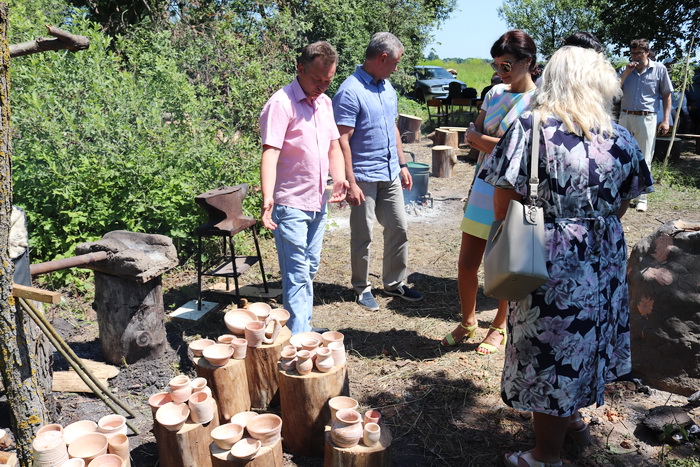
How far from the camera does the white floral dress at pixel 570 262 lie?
2119mm

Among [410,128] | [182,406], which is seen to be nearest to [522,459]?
[182,406]

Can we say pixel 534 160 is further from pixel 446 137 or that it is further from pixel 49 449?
pixel 446 137

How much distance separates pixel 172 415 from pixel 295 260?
3.96ft

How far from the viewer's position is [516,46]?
122 inches

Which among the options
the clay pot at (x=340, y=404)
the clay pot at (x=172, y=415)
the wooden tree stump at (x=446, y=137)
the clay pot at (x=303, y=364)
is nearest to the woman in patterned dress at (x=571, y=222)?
the clay pot at (x=340, y=404)

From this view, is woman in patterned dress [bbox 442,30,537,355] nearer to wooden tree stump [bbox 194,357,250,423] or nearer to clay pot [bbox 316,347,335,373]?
clay pot [bbox 316,347,335,373]

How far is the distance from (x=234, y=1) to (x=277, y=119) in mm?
7012

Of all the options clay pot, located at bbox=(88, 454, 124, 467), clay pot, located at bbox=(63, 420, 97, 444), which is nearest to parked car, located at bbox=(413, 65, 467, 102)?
clay pot, located at bbox=(63, 420, 97, 444)

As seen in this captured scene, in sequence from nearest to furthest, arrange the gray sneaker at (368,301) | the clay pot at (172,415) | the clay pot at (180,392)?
the clay pot at (172,415) < the clay pot at (180,392) < the gray sneaker at (368,301)

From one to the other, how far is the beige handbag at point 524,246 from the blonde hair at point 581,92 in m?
0.11

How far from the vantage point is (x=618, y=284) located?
229cm

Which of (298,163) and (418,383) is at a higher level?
(298,163)

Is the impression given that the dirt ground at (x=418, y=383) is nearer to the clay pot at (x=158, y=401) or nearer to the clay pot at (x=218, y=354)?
the clay pot at (x=158, y=401)

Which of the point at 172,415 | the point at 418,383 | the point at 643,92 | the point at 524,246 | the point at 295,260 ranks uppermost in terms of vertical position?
the point at 643,92
